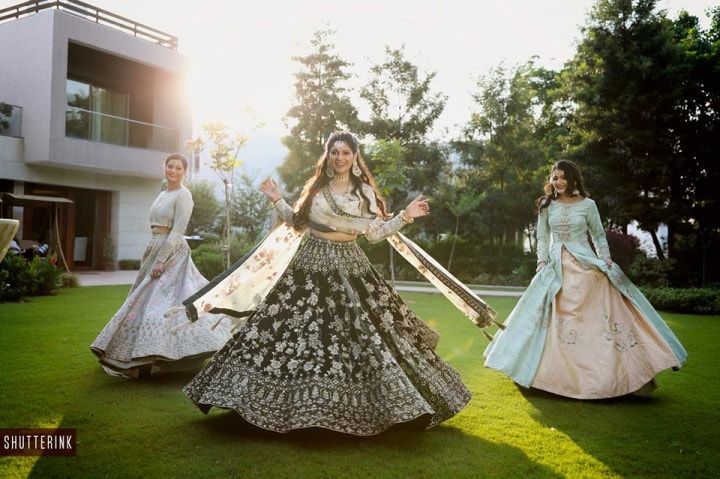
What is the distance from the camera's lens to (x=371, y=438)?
12.0 feet

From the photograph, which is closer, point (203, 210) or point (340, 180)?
point (340, 180)

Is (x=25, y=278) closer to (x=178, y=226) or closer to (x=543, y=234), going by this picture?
(x=178, y=226)

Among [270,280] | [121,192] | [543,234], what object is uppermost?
[121,192]

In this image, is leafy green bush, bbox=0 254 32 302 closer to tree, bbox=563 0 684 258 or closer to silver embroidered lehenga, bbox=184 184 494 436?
silver embroidered lehenga, bbox=184 184 494 436

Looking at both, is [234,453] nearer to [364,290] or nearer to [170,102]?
[364,290]

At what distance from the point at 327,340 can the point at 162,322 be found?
6.77 feet

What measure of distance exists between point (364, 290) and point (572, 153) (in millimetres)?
16212

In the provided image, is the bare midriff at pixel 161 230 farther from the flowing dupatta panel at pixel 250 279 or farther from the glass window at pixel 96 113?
the glass window at pixel 96 113

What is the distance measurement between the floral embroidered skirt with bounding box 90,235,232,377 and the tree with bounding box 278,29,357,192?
24842mm

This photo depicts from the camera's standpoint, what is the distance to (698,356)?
7.25 meters

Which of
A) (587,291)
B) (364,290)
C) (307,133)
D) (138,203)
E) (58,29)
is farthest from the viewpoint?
(307,133)

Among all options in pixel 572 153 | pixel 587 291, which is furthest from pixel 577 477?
pixel 572 153

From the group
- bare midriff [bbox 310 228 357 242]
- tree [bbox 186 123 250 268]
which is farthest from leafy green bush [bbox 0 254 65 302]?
bare midriff [bbox 310 228 357 242]

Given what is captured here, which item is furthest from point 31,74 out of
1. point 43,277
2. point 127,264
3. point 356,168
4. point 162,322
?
point 356,168
